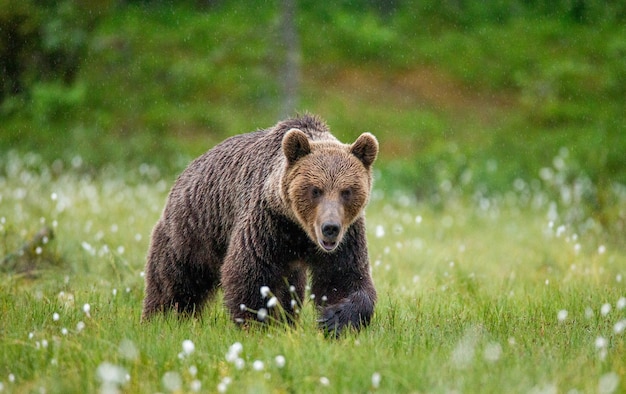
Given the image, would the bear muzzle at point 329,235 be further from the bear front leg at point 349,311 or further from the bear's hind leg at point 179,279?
the bear's hind leg at point 179,279

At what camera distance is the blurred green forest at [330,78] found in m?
17.6

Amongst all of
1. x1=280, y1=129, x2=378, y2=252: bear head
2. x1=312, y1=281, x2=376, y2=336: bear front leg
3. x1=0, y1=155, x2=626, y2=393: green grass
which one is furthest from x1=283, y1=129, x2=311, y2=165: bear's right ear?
x1=0, y1=155, x2=626, y2=393: green grass

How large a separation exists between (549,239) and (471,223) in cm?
153

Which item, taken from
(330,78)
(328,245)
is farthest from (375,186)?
(328,245)

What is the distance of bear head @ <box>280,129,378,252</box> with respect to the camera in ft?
16.7

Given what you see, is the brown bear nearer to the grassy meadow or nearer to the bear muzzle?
the bear muzzle

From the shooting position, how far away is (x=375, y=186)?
15039mm

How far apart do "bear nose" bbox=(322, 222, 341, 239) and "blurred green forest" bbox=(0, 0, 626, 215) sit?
416 inches

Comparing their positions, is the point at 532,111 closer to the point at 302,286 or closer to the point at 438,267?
the point at 438,267

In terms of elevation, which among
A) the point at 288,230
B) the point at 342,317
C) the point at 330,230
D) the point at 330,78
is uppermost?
the point at 330,230

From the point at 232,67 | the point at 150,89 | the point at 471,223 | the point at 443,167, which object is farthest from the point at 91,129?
the point at 471,223

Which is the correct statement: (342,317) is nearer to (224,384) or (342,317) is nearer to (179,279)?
Result: (224,384)

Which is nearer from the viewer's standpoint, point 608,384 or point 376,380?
point 608,384

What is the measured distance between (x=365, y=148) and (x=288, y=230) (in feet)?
2.50
